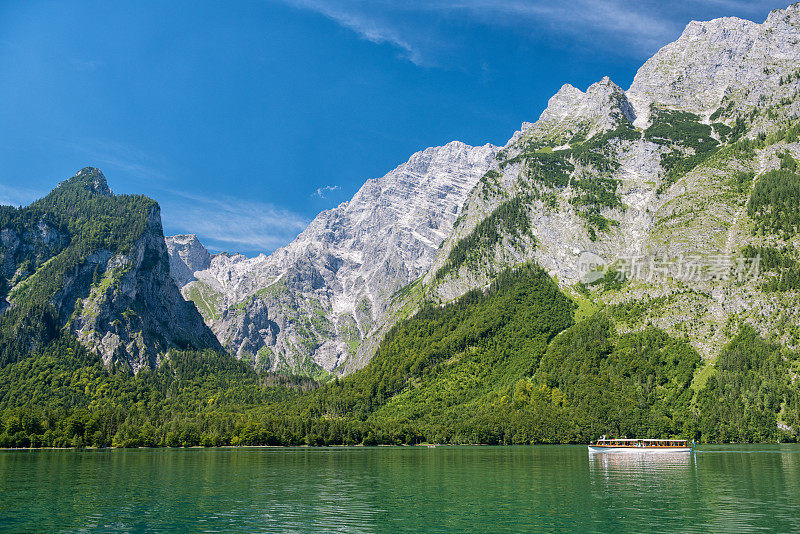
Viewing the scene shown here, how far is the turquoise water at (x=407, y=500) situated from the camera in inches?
2307

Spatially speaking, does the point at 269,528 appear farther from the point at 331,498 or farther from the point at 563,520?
the point at 563,520

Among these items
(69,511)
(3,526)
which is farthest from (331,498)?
(3,526)

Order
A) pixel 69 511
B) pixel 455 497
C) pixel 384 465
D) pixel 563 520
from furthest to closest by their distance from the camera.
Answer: pixel 384 465 < pixel 455 497 < pixel 69 511 < pixel 563 520

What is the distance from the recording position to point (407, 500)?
77.3 m

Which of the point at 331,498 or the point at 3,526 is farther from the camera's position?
the point at 331,498

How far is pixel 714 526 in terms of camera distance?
5644cm

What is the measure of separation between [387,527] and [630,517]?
26.2 metres

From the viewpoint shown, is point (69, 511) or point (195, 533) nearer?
point (195, 533)

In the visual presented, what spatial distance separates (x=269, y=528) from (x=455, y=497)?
30.8 metres

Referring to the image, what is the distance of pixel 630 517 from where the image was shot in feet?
205

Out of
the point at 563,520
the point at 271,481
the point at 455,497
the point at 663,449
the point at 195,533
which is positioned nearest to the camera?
the point at 195,533

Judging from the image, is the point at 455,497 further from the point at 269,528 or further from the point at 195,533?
the point at 195,533

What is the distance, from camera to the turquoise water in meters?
58.6

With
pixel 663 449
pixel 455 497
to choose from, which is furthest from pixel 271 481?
pixel 663 449
